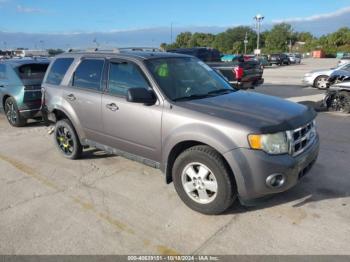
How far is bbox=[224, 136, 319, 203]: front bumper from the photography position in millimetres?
3449

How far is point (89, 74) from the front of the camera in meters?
5.21

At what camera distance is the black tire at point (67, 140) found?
560cm

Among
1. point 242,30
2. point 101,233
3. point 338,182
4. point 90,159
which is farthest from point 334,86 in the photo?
point 242,30

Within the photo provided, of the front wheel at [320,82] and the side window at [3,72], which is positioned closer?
the side window at [3,72]

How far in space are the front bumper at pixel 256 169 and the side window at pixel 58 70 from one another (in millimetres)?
3483

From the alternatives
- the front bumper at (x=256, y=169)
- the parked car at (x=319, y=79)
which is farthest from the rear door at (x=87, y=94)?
the parked car at (x=319, y=79)

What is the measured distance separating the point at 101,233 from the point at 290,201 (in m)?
2.27

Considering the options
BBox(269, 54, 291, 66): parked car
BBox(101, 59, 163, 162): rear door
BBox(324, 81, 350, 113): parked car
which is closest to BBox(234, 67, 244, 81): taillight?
BBox(324, 81, 350, 113): parked car

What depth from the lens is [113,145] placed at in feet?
16.0

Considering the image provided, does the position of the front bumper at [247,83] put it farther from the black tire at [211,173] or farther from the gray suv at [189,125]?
the black tire at [211,173]

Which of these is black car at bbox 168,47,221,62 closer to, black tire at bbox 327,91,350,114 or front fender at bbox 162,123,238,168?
black tire at bbox 327,91,350,114

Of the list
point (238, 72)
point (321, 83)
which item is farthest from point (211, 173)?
point (321, 83)

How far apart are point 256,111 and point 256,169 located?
734 mm

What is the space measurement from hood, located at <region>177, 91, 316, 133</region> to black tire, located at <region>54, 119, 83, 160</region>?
7.75 ft
